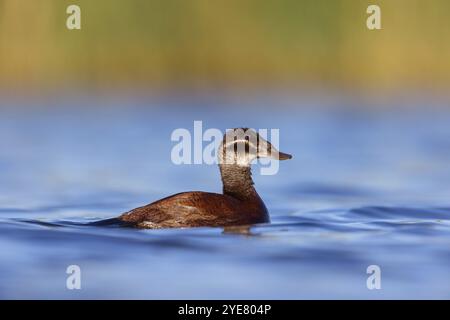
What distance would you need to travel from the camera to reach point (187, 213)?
11.6 m

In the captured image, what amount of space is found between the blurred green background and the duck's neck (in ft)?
32.6

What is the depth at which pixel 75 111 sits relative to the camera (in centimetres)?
2572

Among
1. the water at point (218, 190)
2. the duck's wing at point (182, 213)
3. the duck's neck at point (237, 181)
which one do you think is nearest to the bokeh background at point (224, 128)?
the water at point (218, 190)

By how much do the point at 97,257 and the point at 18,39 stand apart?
12676mm

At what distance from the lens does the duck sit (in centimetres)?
1165

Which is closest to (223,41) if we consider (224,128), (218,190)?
(224,128)

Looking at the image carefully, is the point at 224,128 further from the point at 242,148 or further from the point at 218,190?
the point at 242,148

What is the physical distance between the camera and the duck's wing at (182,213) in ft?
38.2

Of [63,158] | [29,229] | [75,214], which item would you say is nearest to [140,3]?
[63,158]

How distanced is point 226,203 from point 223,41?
13183 millimetres

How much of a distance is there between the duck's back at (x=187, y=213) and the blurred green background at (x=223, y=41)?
1052cm

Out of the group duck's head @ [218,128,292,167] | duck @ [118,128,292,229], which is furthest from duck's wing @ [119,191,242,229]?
duck's head @ [218,128,292,167]

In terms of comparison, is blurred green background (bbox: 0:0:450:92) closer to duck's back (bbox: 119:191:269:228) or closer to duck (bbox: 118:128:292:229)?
duck (bbox: 118:128:292:229)

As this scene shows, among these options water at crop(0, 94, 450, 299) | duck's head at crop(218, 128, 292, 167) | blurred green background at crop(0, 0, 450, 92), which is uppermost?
blurred green background at crop(0, 0, 450, 92)
